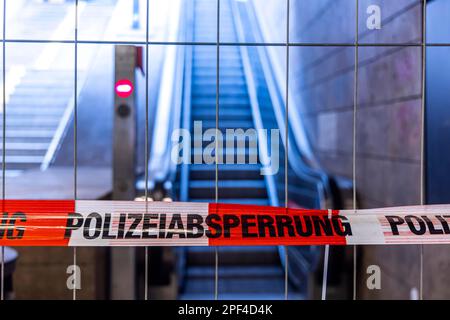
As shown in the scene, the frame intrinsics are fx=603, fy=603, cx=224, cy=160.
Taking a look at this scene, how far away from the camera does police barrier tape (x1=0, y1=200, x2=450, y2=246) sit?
3154 mm

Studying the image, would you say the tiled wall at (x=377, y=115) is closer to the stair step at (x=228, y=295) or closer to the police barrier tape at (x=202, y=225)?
the stair step at (x=228, y=295)

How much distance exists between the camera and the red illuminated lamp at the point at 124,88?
18.1ft

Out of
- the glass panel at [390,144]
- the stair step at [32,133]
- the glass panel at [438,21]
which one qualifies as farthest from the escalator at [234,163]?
the stair step at [32,133]

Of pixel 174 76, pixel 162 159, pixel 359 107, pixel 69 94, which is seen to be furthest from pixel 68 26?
pixel 359 107

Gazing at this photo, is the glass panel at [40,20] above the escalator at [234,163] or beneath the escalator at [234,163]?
above

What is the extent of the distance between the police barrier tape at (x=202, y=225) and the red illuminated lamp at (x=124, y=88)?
235 cm

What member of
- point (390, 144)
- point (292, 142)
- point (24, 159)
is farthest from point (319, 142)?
point (24, 159)

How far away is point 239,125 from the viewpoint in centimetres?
901

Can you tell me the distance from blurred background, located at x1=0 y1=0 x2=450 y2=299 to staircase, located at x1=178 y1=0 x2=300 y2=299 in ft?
0.07

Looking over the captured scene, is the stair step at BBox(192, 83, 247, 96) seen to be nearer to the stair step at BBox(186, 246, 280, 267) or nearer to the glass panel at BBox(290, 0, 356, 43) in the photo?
the glass panel at BBox(290, 0, 356, 43)

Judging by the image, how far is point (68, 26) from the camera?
12766 mm

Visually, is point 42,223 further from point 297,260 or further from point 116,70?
point 297,260

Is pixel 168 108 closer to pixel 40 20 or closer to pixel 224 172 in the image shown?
pixel 224 172
